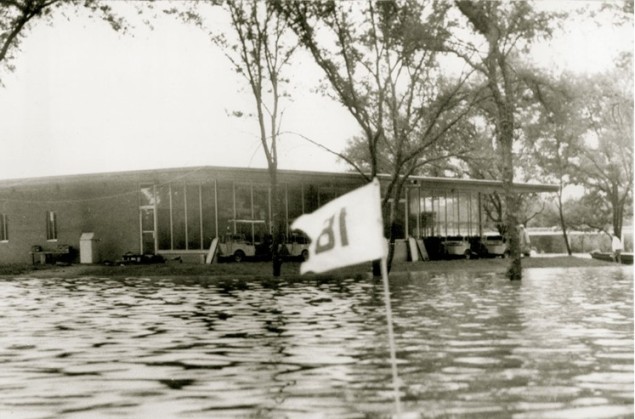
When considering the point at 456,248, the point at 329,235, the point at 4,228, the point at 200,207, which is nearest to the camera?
the point at 329,235

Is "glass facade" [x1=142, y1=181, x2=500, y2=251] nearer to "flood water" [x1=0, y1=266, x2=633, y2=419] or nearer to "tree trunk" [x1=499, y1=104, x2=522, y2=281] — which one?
"tree trunk" [x1=499, y1=104, x2=522, y2=281]

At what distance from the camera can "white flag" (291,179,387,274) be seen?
6.73 metres

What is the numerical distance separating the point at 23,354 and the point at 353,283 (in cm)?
1693

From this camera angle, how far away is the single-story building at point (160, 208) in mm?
44031

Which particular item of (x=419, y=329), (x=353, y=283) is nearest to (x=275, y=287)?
(x=353, y=283)

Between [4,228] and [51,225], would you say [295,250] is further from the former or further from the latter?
[4,228]

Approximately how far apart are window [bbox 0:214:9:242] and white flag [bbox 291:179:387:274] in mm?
45906

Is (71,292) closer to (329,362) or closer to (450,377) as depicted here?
(329,362)

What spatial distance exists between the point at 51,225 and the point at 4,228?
314cm

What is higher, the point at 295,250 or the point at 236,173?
the point at 236,173

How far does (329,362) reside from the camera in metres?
10.8

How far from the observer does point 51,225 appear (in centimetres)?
4903

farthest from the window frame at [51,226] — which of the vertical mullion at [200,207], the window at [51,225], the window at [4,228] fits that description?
the vertical mullion at [200,207]

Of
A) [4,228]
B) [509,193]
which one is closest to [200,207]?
[4,228]
